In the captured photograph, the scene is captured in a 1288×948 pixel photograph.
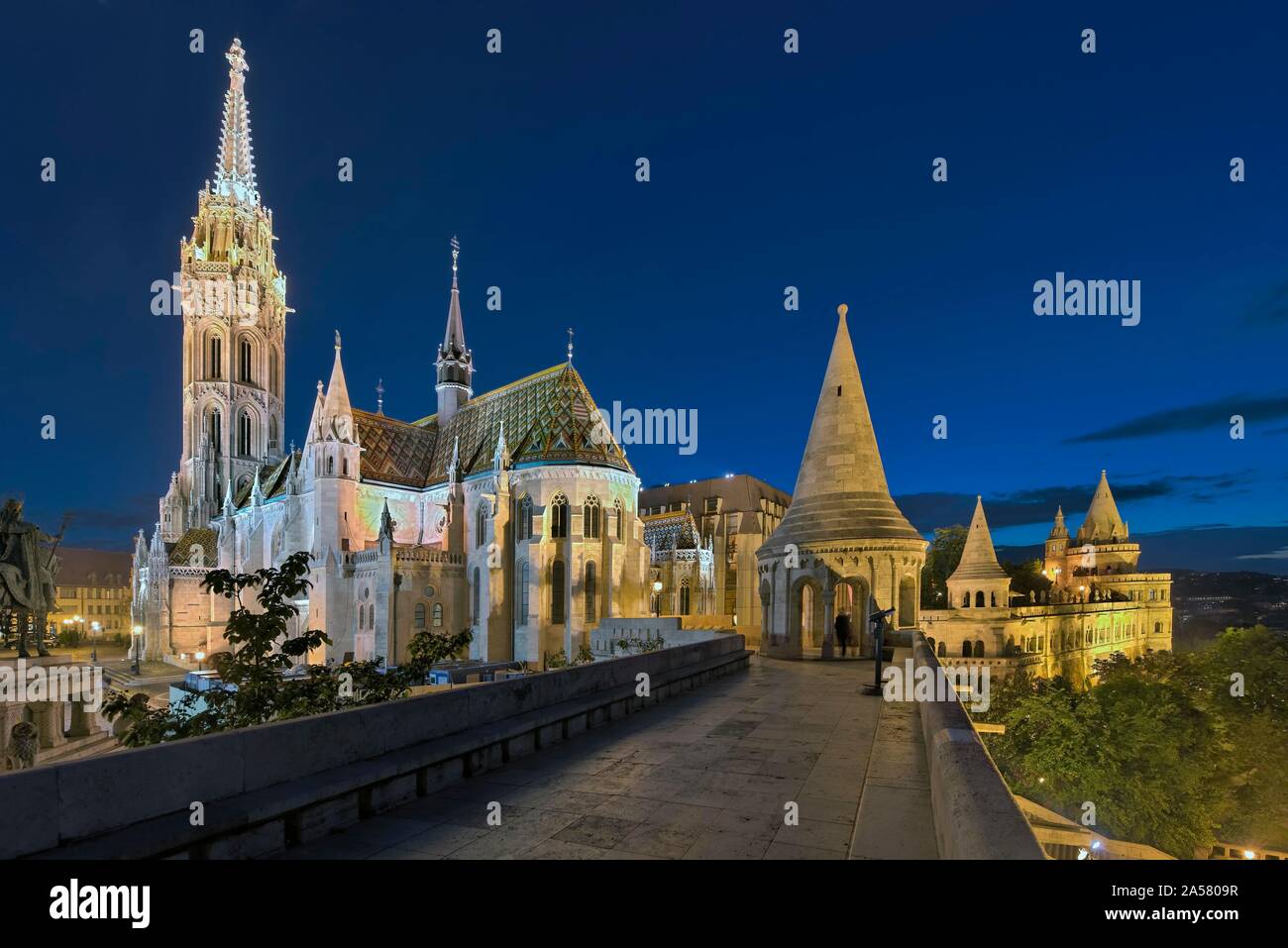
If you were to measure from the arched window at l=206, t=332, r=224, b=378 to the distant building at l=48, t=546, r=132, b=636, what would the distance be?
47.6m

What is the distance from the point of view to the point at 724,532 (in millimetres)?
61125

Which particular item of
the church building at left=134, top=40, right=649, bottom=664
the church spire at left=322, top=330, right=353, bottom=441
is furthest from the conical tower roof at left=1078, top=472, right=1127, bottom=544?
the church spire at left=322, top=330, right=353, bottom=441

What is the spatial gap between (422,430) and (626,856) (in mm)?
48010

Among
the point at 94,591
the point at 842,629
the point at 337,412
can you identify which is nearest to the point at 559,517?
the point at 337,412

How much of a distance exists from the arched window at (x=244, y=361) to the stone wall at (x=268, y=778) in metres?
64.2

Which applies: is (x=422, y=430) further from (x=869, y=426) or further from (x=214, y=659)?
(x=214, y=659)

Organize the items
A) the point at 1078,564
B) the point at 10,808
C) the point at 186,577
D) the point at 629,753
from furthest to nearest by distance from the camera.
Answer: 1. the point at 1078,564
2. the point at 186,577
3. the point at 629,753
4. the point at 10,808

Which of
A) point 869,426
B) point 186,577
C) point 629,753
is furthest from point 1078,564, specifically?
point 186,577

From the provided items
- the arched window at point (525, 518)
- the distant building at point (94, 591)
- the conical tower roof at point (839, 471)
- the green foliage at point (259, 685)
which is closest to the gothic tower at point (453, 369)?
the arched window at point (525, 518)

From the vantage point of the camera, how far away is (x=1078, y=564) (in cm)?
7362

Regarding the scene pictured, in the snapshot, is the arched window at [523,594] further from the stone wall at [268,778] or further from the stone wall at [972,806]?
Result: the stone wall at [972,806]

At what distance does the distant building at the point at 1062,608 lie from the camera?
4125 cm

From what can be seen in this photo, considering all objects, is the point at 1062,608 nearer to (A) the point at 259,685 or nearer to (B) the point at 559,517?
(B) the point at 559,517

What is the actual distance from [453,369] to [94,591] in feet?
244
